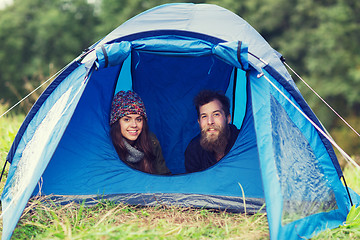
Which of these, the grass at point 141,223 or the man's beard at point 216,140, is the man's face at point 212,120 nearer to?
the man's beard at point 216,140

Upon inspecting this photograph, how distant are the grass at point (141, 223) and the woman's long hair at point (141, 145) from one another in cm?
45

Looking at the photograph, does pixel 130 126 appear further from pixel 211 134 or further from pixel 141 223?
pixel 141 223

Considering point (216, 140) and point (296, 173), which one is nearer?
point (296, 173)

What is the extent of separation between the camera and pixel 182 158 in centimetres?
414

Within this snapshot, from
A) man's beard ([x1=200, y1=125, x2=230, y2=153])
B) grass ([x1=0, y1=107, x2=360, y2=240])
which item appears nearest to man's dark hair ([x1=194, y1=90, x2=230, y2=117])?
man's beard ([x1=200, y1=125, x2=230, y2=153])

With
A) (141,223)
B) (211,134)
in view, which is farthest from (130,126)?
(141,223)

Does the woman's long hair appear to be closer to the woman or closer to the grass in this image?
the woman

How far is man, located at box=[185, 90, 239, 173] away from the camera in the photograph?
135 inches

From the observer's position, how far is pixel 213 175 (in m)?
3.17

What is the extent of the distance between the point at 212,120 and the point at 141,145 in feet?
1.99

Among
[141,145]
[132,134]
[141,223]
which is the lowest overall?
[141,223]

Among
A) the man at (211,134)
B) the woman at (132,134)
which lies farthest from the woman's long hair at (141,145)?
the man at (211,134)

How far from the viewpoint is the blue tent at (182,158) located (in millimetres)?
2523

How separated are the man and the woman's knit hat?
1.62ft
